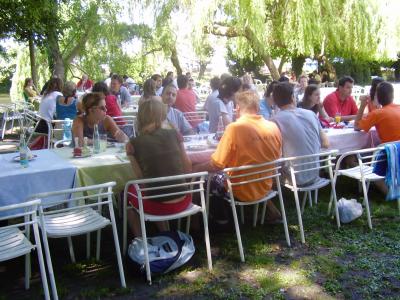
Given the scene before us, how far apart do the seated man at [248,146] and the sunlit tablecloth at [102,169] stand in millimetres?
617

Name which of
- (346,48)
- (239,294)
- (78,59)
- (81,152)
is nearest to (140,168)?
(81,152)

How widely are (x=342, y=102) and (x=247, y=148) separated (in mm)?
2856

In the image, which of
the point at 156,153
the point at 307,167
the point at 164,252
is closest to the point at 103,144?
the point at 156,153

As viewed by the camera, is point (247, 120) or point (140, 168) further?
point (247, 120)

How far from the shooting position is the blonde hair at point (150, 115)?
3117mm

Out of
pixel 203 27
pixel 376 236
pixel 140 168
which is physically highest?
pixel 203 27

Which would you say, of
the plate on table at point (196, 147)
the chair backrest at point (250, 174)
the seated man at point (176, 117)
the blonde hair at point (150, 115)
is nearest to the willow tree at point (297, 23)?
the seated man at point (176, 117)

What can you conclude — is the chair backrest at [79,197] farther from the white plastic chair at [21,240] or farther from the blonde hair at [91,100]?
the blonde hair at [91,100]

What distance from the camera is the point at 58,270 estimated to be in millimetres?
3137

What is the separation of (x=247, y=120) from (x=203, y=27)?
30.5 feet

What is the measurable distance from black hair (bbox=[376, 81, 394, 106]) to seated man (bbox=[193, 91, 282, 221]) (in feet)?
4.93

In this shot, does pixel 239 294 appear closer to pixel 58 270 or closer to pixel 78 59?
pixel 58 270

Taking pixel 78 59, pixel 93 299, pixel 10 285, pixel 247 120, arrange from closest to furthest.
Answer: pixel 93 299
pixel 10 285
pixel 247 120
pixel 78 59

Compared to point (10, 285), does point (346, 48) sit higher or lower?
higher
